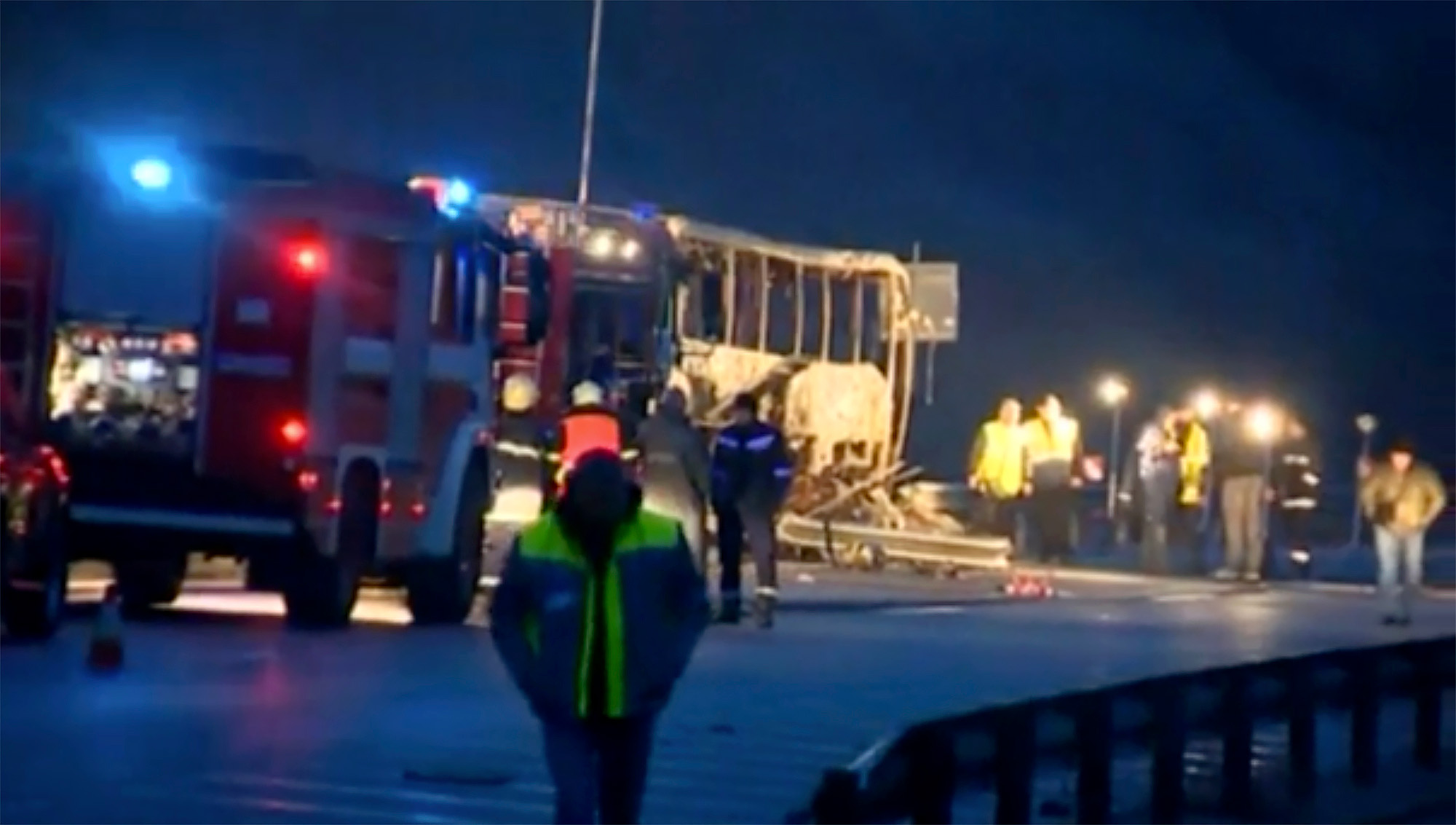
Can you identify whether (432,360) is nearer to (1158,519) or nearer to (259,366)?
(259,366)

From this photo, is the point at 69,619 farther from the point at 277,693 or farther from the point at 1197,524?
the point at 1197,524

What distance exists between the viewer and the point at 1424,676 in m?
19.4

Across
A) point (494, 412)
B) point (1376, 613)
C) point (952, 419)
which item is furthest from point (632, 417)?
point (952, 419)

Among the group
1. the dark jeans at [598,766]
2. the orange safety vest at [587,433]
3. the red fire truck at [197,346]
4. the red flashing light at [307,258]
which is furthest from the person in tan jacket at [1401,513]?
the dark jeans at [598,766]

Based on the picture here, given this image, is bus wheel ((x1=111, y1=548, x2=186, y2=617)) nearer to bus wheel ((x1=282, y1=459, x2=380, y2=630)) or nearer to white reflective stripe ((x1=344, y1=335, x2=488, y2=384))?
bus wheel ((x1=282, y1=459, x2=380, y2=630))

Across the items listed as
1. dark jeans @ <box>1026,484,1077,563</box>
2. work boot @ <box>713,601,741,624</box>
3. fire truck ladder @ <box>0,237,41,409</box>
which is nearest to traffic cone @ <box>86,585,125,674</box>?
fire truck ladder @ <box>0,237,41,409</box>

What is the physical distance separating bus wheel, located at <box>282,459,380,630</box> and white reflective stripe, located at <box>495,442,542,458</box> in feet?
23.5

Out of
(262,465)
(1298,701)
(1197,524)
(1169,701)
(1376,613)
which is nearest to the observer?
(1169,701)

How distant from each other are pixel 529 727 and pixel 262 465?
576cm

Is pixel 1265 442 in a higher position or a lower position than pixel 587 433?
higher

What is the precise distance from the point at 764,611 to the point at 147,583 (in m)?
4.08

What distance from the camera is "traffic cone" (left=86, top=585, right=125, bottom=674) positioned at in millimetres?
19984

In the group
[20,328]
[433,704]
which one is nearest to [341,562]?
[20,328]

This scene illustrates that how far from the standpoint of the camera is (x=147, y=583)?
2558 cm
